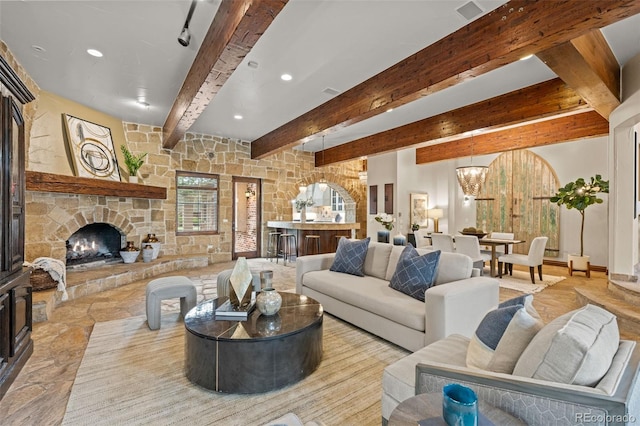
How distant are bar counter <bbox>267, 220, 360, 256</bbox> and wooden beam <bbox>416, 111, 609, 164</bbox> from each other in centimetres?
305

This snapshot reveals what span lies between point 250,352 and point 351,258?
2.01 metres

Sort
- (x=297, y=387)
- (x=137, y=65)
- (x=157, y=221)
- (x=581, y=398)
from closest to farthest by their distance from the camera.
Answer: (x=581, y=398) < (x=297, y=387) < (x=137, y=65) < (x=157, y=221)

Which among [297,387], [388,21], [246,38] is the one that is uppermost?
[388,21]

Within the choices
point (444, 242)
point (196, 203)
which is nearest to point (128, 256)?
point (196, 203)

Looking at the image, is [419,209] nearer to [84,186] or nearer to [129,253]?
[129,253]

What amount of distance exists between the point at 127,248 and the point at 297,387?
5.03 m

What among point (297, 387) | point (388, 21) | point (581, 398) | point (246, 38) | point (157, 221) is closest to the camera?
point (581, 398)

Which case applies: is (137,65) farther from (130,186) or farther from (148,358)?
(148,358)

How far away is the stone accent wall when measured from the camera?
15.1 ft

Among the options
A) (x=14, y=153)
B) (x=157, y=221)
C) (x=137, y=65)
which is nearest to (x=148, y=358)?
(x=14, y=153)

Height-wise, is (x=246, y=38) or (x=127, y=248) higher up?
(x=246, y=38)

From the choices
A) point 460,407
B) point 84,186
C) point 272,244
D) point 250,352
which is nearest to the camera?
point 460,407

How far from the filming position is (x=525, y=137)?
245 inches

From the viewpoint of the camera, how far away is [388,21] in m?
2.74
